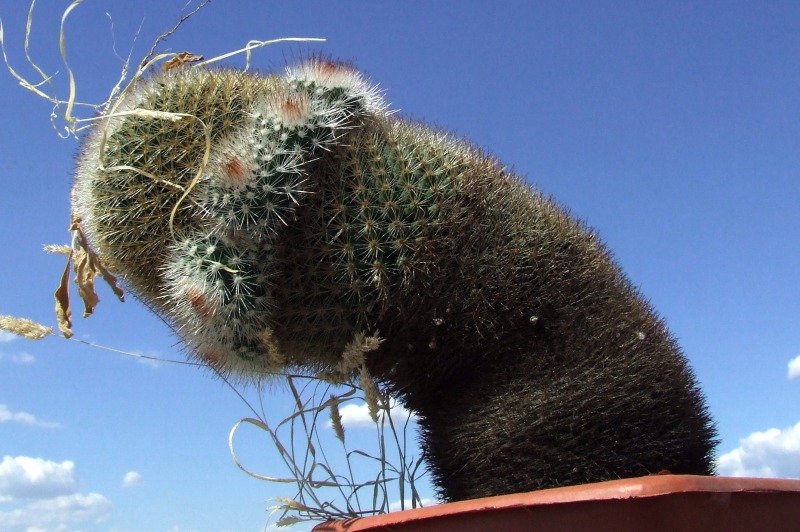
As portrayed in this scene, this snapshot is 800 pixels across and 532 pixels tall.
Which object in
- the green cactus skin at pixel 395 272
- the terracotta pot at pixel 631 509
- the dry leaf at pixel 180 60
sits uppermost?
the dry leaf at pixel 180 60

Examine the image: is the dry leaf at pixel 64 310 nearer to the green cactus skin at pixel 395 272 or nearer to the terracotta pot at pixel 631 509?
the green cactus skin at pixel 395 272

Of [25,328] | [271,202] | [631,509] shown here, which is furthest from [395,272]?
[25,328]

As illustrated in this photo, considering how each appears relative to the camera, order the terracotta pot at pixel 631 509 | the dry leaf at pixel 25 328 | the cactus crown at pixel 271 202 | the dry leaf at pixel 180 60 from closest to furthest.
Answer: the terracotta pot at pixel 631 509, the cactus crown at pixel 271 202, the dry leaf at pixel 25 328, the dry leaf at pixel 180 60

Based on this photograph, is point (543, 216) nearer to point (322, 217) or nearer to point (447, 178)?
point (447, 178)

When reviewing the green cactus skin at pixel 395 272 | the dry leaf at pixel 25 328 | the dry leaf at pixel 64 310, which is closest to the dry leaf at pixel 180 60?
the green cactus skin at pixel 395 272

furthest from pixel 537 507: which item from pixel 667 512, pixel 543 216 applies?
pixel 543 216


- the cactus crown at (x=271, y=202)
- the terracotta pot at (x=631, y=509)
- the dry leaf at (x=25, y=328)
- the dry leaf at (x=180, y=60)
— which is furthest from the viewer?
the dry leaf at (x=180, y=60)
